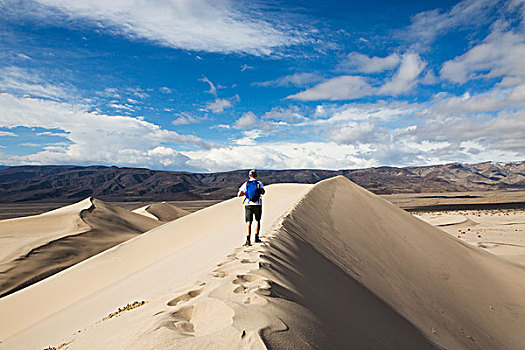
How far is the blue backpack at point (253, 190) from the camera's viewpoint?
5.17 m

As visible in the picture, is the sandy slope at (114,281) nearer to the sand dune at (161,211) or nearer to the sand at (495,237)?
the sand at (495,237)

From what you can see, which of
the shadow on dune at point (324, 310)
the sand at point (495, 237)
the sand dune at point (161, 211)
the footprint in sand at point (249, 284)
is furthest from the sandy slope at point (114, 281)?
the sand dune at point (161, 211)

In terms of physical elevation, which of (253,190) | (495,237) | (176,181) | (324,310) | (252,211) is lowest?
(176,181)

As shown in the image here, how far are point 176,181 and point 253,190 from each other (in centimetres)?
11830

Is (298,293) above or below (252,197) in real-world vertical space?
below

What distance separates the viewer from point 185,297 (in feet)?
9.13

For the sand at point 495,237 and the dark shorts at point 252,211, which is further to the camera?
the sand at point 495,237

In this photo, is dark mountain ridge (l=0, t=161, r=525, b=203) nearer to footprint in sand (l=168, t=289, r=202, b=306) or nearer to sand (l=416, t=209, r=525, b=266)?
sand (l=416, t=209, r=525, b=266)

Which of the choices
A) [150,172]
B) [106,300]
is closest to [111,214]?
[106,300]

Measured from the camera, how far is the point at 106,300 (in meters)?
5.02

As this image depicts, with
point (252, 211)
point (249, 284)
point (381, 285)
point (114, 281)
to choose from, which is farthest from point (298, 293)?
point (114, 281)

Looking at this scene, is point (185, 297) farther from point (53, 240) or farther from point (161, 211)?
point (161, 211)

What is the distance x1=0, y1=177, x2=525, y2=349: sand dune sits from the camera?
225 centimetres

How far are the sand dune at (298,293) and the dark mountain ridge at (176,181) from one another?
74.8 metres
